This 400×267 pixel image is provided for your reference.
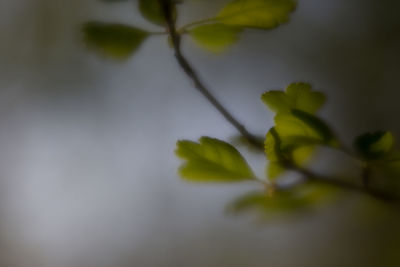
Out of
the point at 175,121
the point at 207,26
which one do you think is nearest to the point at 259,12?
the point at 207,26

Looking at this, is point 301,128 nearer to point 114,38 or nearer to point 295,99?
point 295,99

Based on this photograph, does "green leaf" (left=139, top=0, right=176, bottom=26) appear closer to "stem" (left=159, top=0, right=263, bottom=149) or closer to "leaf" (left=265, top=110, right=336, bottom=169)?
"stem" (left=159, top=0, right=263, bottom=149)

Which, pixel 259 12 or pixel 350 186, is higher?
pixel 259 12

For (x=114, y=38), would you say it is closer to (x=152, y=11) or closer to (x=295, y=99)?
(x=152, y=11)

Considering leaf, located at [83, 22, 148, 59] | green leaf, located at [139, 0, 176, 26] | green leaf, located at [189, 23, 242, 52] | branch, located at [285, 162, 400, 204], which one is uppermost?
leaf, located at [83, 22, 148, 59]

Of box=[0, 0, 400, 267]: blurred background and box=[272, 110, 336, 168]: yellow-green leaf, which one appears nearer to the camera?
box=[272, 110, 336, 168]: yellow-green leaf

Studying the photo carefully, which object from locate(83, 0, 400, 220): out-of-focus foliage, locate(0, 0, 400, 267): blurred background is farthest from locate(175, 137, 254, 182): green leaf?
locate(0, 0, 400, 267): blurred background

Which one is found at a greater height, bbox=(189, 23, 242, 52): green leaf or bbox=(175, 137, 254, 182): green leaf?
bbox=(189, 23, 242, 52): green leaf

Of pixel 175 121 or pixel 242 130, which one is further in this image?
pixel 175 121
